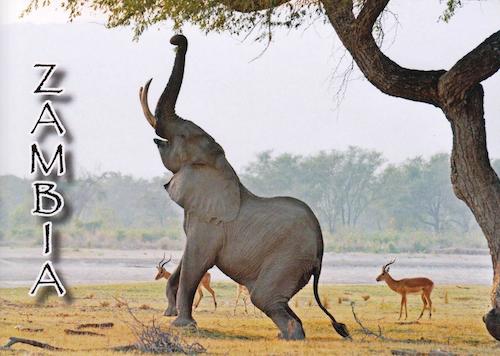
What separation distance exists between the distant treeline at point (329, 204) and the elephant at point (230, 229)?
1460cm

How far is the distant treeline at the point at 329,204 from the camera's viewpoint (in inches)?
997

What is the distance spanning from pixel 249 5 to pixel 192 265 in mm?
2298

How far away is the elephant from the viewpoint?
31.4 feet

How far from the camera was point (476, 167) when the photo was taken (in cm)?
989

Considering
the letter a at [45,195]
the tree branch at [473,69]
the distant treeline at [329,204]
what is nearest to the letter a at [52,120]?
the letter a at [45,195]

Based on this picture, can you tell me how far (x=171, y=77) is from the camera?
33.1 ft

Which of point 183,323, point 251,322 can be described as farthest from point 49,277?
point 183,323

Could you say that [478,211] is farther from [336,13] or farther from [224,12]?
[224,12]

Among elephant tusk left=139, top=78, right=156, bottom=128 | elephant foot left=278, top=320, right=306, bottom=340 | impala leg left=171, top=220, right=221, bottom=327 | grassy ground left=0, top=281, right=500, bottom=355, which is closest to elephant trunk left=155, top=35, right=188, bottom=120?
elephant tusk left=139, top=78, right=156, bottom=128

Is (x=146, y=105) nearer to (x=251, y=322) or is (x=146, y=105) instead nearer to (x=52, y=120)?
(x=52, y=120)

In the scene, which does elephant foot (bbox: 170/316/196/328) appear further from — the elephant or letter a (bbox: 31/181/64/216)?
letter a (bbox: 31/181/64/216)

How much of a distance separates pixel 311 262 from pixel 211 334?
100 centimetres

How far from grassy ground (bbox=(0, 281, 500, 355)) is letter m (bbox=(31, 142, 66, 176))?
1.35 m

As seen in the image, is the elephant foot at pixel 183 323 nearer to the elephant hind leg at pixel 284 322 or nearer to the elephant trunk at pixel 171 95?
the elephant hind leg at pixel 284 322
